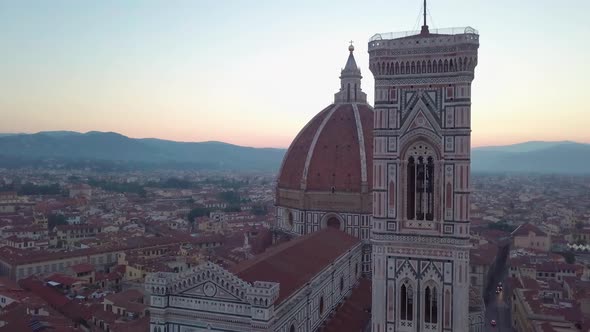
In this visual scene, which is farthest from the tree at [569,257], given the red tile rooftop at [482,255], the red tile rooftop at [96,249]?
the red tile rooftop at [96,249]

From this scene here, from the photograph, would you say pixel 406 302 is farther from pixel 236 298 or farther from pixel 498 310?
pixel 498 310

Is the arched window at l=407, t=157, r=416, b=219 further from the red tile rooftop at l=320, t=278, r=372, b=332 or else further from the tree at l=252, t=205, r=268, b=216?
the tree at l=252, t=205, r=268, b=216

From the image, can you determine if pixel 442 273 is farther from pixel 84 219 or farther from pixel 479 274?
pixel 84 219

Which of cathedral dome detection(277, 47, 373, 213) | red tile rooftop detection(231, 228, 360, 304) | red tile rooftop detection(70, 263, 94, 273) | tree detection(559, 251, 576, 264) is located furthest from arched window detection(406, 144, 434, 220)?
tree detection(559, 251, 576, 264)

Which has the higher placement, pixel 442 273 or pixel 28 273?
pixel 442 273

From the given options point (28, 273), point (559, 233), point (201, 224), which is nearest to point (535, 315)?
point (28, 273)

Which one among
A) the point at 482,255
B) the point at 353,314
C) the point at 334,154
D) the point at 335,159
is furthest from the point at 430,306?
the point at 482,255
